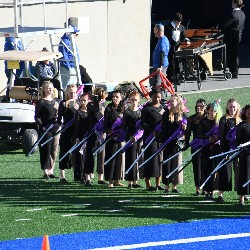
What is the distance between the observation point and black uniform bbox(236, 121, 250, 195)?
720 inches

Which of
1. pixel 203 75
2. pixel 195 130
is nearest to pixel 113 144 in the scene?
pixel 195 130

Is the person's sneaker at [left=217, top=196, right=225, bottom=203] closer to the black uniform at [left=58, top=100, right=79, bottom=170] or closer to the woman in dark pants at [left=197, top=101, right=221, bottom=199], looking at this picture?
the woman in dark pants at [left=197, top=101, right=221, bottom=199]

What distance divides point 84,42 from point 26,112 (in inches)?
292

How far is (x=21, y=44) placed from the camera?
2533 cm

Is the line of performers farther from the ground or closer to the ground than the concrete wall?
closer to the ground

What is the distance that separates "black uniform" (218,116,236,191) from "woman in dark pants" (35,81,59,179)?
3.35 meters

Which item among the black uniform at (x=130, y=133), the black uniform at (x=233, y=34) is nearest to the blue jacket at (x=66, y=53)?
the black uniform at (x=130, y=133)

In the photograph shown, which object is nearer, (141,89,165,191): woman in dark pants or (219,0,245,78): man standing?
(141,89,165,191): woman in dark pants

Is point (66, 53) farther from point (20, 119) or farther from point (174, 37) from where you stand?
point (174, 37)

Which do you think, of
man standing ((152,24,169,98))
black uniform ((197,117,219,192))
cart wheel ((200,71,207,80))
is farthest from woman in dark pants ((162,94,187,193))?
cart wheel ((200,71,207,80))

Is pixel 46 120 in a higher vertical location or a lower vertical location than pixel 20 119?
higher

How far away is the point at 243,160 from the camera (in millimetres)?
18406

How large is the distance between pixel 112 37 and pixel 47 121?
10185 millimetres

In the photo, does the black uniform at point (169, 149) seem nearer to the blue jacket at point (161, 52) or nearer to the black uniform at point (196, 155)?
the black uniform at point (196, 155)
